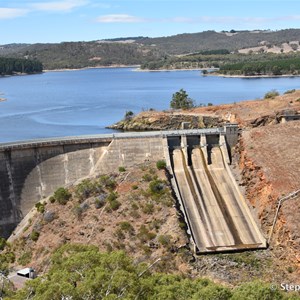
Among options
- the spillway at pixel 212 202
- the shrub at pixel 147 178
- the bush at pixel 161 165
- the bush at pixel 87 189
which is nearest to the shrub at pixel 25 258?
the bush at pixel 87 189

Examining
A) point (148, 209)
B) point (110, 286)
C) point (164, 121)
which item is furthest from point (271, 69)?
point (110, 286)

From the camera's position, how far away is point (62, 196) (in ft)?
153

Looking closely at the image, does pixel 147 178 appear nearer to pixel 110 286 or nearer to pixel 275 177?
pixel 275 177

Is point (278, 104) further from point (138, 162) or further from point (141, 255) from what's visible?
point (141, 255)

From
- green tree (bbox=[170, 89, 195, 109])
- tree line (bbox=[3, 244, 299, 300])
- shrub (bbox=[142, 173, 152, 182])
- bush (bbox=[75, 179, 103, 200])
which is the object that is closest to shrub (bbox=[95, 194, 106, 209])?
bush (bbox=[75, 179, 103, 200])

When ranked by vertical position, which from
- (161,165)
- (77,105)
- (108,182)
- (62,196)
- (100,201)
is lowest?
(100,201)

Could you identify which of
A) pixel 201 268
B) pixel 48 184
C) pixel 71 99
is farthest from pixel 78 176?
pixel 71 99

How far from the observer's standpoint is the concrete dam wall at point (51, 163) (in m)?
46.5

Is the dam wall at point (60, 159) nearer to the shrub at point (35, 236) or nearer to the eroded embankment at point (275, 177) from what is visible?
the shrub at point (35, 236)

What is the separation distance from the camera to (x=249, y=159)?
159 feet

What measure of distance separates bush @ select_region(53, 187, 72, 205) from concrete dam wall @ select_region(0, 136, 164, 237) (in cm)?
195

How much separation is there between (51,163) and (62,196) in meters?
4.02

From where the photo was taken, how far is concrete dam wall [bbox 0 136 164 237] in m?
46.5

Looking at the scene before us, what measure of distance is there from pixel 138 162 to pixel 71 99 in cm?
8692
